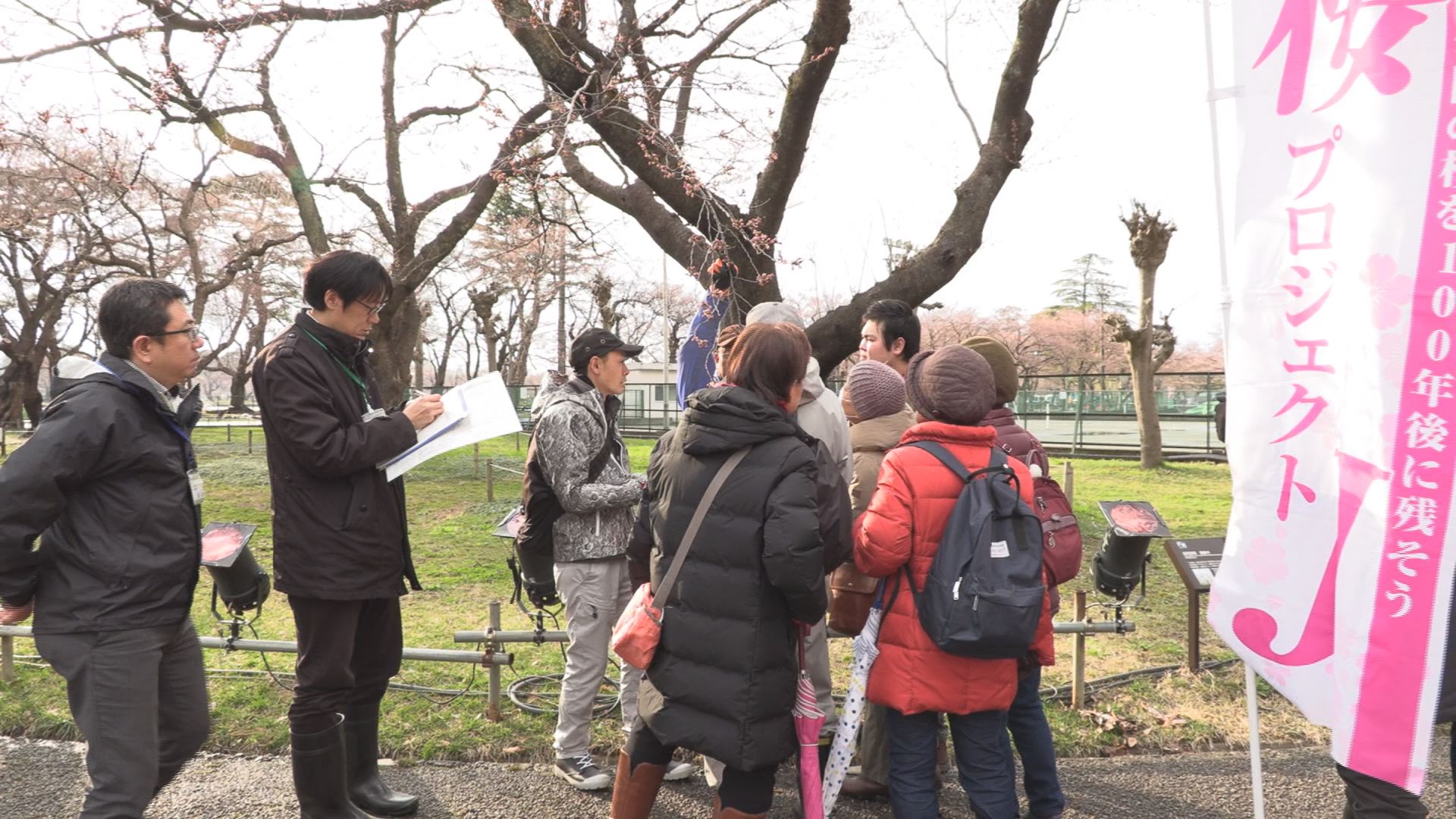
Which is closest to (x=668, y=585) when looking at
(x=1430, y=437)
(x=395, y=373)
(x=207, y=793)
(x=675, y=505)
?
(x=675, y=505)

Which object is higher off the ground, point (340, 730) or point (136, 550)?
point (136, 550)

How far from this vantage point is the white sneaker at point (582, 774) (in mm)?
3203

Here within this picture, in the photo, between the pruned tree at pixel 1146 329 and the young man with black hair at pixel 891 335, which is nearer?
the young man with black hair at pixel 891 335

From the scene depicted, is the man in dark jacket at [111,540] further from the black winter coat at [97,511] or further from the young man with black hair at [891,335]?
the young man with black hair at [891,335]

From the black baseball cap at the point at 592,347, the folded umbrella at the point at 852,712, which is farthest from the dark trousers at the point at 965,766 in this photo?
the black baseball cap at the point at 592,347

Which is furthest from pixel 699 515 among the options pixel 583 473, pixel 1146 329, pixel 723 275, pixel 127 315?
pixel 1146 329

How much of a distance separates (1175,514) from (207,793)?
10.1 metres

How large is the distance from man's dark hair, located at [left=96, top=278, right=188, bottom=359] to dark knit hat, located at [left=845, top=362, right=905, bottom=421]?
7.28 feet

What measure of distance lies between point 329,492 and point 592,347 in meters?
1.09

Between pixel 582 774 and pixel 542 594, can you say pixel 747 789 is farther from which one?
pixel 542 594

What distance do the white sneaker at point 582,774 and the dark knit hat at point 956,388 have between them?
189 centimetres

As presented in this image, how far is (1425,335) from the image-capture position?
2055mm

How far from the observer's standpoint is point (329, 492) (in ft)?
8.59

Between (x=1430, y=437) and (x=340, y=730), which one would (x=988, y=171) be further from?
(x=340, y=730)
